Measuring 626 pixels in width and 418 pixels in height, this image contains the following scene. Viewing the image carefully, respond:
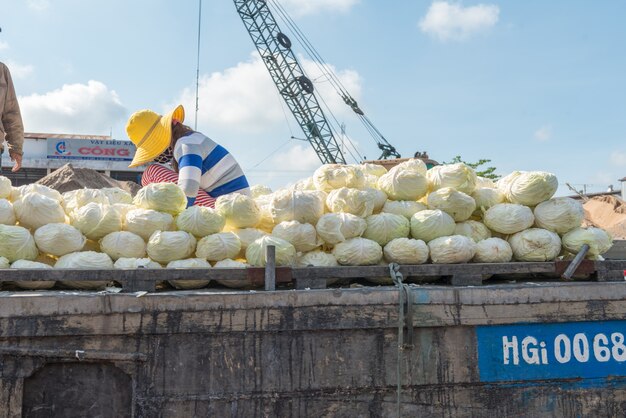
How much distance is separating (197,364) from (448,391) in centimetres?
144

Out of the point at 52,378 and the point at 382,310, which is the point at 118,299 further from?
the point at 382,310

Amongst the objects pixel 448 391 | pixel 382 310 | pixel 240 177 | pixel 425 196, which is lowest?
pixel 448 391

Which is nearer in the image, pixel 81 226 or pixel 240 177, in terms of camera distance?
pixel 81 226

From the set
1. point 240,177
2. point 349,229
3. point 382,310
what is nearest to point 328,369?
point 382,310

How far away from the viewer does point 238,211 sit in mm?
3674

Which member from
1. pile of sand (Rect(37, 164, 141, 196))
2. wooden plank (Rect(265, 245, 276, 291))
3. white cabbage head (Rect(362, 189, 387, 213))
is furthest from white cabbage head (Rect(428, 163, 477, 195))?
pile of sand (Rect(37, 164, 141, 196))

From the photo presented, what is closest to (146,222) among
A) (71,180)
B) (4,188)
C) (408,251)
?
(4,188)

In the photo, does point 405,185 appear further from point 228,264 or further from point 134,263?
point 134,263

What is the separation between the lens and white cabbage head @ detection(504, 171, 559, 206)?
3.79 m

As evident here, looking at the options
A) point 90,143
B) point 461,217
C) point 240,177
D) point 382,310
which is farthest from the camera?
point 90,143

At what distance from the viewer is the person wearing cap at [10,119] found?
5430mm

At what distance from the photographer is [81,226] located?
3.51 meters

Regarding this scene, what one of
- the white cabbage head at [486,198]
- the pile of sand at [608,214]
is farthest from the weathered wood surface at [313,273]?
the pile of sand at [608,214]

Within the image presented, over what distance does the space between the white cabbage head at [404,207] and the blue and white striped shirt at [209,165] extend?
1.55 meters
